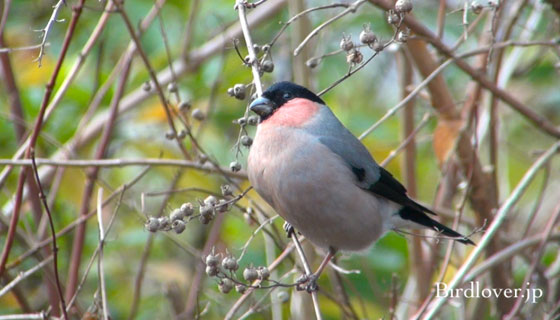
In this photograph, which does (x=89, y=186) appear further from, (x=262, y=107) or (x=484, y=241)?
(x=484, y=241)

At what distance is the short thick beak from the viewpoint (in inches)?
98.7

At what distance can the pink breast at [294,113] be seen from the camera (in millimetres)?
2623

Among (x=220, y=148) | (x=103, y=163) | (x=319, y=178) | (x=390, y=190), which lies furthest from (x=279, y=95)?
(x=220, y=148)

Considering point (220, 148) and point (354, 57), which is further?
point (220, 148)

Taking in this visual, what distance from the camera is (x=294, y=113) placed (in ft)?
8.78

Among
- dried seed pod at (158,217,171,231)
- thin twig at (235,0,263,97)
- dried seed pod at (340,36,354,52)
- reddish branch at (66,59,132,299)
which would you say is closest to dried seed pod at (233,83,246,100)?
thin twig at (235,0,263,97)

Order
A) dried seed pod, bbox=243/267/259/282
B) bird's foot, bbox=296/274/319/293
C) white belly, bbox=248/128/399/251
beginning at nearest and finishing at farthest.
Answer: dried seed pod, bbox=243/267/259/282 < bird's foot, bbox=296/274/319/293 < white belly, bbox=248/128/399/251

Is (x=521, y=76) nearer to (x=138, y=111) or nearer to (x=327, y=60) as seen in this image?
(x=327, y=60)

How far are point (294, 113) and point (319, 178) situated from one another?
1.00 feet

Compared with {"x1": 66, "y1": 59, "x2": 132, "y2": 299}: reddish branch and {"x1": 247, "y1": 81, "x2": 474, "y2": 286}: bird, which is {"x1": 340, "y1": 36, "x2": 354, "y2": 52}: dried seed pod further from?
{"x1": 66, "y1": 59, "x2": 132, "y2": 299}: reddish branch

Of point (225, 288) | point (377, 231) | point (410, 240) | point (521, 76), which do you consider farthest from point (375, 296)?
point (225, 288)

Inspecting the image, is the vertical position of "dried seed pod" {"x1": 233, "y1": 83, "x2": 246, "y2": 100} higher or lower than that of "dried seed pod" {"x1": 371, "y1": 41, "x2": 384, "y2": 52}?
lower

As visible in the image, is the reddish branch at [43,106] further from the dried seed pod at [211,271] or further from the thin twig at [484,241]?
the thin twig at [484,241]

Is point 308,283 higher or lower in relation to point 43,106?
lower
